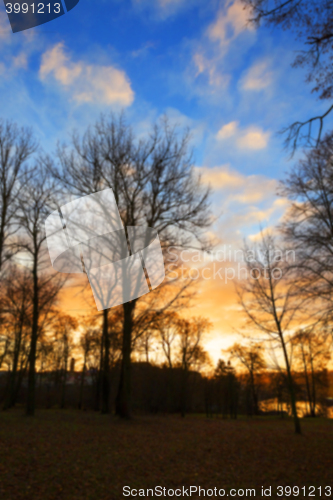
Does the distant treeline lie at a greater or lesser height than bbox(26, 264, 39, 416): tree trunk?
lesser

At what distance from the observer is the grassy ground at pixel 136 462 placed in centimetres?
540

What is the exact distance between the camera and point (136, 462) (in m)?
7.09

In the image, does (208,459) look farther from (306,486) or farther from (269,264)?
(269,264)

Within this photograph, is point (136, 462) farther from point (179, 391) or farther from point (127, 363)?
point (179, 391)

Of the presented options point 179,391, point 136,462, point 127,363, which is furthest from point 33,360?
point 179,391

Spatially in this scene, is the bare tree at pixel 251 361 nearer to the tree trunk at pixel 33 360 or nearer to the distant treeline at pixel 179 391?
the distant treeline at pixel 179 391

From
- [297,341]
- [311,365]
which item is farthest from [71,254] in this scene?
[311,365]

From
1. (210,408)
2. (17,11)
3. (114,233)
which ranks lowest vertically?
(210,408)

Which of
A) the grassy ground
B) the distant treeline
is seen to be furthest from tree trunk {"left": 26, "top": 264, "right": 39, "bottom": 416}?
the distant treeline

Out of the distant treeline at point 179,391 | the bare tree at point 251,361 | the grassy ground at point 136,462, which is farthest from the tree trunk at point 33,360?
the bare tree at point 251,361

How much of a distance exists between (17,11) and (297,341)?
1328 cm

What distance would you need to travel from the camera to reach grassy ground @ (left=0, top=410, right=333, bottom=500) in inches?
213

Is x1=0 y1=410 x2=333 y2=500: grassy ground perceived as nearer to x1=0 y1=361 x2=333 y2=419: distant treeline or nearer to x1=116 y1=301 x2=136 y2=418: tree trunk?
x1=116 y1=301 x2=136 y2=418: tree trunk

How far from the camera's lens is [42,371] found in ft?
153
